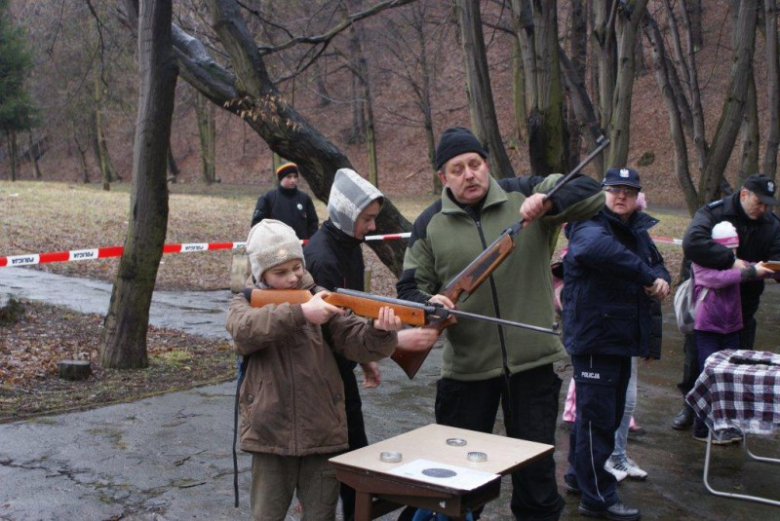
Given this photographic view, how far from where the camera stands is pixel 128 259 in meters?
8.69

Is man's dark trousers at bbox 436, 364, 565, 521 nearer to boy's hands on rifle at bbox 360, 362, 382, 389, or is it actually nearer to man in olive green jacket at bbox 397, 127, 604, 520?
man in olive green jacket at bbox 397, 127, 604, 520

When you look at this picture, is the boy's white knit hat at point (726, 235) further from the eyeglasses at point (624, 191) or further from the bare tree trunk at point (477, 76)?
the bare tree trunk at point (477, 76)

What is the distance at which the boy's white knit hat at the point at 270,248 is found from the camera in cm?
388

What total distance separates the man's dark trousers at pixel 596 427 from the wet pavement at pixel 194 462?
0.72ft

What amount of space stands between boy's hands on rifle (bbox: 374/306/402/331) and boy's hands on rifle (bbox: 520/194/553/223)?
2.63 ft

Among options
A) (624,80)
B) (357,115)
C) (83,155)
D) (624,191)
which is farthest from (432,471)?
(83,155)

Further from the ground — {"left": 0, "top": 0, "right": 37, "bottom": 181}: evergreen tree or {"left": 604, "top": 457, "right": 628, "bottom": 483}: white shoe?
{"left": 0, "top": 0, "right": 37, "bottom": 181}: evergreen tree

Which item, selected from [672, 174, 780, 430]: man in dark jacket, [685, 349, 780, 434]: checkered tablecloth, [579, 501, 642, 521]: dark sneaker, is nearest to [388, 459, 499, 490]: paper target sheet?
[579, 501, 642, 521]: dark sneaker

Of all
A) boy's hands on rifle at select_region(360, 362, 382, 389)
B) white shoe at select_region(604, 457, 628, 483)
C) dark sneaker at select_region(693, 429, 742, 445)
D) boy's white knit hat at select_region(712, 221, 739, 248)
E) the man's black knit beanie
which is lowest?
white shoe at select_region(604, 457, 628, 483)

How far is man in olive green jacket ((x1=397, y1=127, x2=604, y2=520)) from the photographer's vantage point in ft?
13.8

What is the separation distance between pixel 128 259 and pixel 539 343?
218 inches

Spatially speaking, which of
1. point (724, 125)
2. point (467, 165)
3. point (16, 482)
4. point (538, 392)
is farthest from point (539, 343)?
point (724, 125)

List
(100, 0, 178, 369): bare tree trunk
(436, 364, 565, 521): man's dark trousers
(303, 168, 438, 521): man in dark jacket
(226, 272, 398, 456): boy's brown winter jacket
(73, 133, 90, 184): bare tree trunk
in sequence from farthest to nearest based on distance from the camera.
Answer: (73, 133, 90, 184): bare tree trunk
(100, 0, 178, 369): bare tree trunk
(303, 168, 438, 521): man in dark jacket
(436, 364, 565, 521): man's dark trousers
(226, 272, 398, 456): boy's brown winter jacket

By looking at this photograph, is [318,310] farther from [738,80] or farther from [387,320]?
[738,80]
